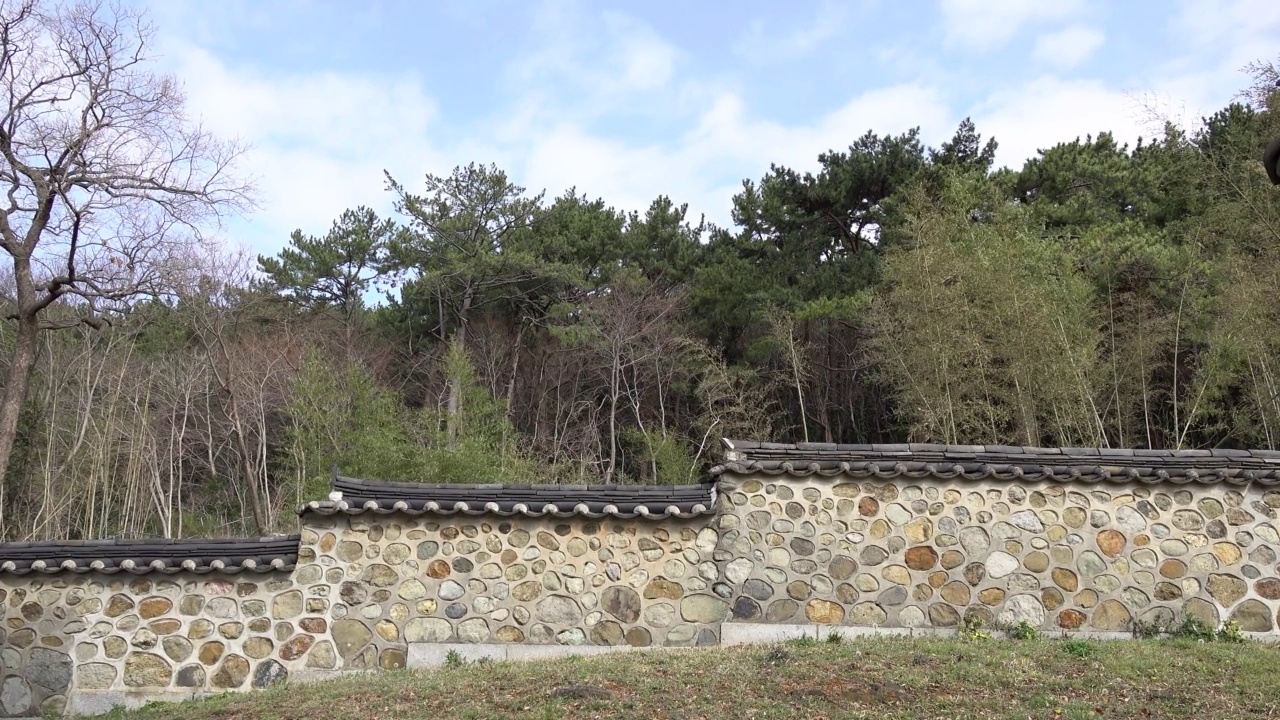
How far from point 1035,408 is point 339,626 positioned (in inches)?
373

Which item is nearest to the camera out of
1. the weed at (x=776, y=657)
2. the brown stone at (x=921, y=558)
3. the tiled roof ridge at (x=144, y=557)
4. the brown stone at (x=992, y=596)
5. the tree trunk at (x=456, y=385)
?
the weed at (x=776, y=657)

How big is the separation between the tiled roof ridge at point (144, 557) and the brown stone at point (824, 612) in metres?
4.04

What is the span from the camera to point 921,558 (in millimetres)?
7469

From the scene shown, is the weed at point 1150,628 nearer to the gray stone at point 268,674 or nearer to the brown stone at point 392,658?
the brown stone at point 392,658

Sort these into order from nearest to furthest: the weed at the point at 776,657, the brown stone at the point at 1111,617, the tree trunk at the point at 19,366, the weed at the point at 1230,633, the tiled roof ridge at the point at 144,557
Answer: the weed at the point at 776,657 < the weed at the point at 1230,633 < the tiled roof ridge at the point at 144,557 < the brown stone at the point at 1111,617 < the tree trunk at the point at 19,366

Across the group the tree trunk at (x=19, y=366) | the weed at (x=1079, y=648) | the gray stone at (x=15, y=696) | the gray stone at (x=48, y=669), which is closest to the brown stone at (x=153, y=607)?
the gray stone at (x=48, y=669)

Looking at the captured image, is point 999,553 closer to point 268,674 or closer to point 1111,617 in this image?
point 1111,617

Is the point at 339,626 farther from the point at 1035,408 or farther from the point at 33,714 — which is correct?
the point at 1035,408

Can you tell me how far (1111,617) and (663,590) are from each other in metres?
3.47

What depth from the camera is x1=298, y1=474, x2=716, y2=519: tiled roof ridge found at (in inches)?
288

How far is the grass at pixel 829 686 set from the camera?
5152 millimetres

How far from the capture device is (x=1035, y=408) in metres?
12.7

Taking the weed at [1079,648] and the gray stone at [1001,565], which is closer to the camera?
the weed at [1079,648]

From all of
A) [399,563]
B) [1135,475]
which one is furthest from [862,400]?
[399,563]
